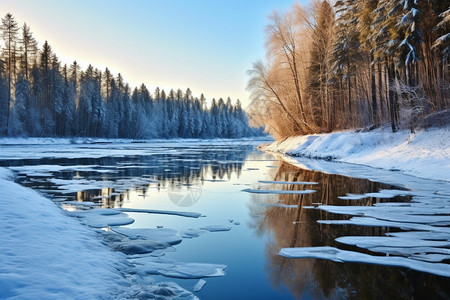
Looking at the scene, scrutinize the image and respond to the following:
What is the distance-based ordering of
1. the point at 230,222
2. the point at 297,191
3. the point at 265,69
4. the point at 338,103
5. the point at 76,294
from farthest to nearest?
the point at 265,69, the point at 338,103, the point at 297,191, the point at 230,222, the point at 76,294

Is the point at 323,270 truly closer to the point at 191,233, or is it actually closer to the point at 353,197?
the point at 191,233

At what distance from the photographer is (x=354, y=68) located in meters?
27.7

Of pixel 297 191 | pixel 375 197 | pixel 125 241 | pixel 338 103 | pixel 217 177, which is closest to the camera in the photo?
pixel 125 241

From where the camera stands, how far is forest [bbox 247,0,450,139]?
1806 centimetres

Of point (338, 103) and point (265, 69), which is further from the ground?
point (265, 69)

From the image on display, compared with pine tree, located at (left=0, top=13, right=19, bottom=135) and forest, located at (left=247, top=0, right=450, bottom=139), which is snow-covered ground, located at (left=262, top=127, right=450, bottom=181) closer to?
forest, located at (left=247, top=0, right=450, bottom=139)

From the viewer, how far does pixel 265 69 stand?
34.3 m

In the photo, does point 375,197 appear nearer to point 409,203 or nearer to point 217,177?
point 409,203

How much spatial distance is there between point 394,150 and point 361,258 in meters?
16.0

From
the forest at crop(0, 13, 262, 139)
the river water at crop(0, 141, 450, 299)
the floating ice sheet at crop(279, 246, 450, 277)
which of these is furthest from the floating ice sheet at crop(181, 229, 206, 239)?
the forest at crop(0, 13, 262, 139)

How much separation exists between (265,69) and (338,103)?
8829 millimetres

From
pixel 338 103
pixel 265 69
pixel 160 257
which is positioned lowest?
pixel 160 257

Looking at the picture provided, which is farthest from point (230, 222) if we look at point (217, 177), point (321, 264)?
point (217, 177)

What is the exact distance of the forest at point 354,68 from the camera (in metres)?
18.1
